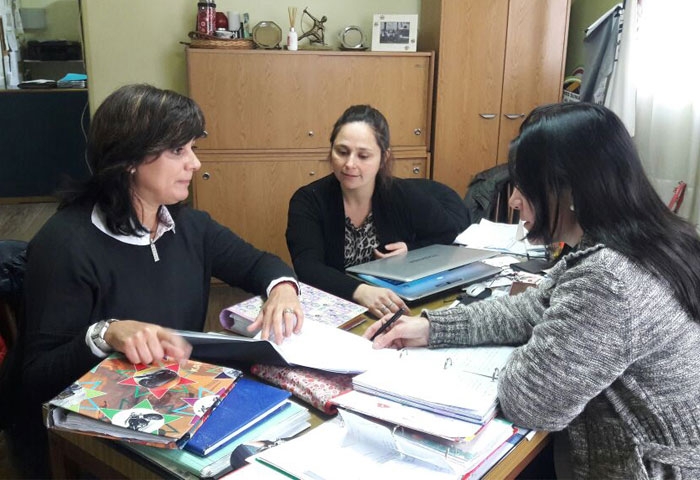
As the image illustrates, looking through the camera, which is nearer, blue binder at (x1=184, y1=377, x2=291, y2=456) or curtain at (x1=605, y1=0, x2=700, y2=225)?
blue binder at (x1=184, y1=377, x2=291, y2=456)

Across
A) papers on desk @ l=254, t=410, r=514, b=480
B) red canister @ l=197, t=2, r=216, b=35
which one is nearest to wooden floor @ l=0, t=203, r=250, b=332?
red canister @ l=197, t=2, r=216, b=35

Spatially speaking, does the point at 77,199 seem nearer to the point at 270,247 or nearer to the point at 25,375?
the point at 25,375

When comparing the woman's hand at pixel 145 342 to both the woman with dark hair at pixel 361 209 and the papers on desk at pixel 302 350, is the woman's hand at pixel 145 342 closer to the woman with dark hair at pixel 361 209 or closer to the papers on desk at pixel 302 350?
the papers on desk at pixel 302 350

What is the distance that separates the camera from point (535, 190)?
117 centimetres

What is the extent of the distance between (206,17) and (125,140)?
260cm

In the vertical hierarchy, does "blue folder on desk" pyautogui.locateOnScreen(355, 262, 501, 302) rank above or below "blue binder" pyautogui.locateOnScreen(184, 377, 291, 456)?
below

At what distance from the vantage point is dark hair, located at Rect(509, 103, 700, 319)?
1072 millimetres

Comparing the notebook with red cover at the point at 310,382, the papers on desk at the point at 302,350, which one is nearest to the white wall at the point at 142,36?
the papers on desk at the point at 302,350

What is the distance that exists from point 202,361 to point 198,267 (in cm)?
43

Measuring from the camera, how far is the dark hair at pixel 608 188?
3.52 feet

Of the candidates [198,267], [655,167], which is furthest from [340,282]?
[655,167]

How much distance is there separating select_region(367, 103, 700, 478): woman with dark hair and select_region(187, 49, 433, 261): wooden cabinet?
9.08 ft

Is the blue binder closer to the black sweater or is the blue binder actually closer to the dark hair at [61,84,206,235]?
the black sweater

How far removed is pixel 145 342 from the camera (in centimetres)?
111
